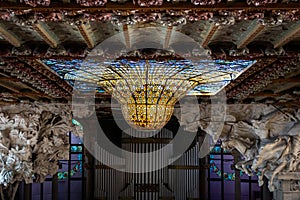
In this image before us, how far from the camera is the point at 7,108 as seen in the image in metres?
10.4

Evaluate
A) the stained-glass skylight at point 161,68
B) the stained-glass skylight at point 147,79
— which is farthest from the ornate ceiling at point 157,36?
the stained-glass skylight at point 147,79

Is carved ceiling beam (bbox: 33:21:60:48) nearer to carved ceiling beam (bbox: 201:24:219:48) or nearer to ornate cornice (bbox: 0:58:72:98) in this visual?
ornate cornice (bbox: 0:58:72:98)

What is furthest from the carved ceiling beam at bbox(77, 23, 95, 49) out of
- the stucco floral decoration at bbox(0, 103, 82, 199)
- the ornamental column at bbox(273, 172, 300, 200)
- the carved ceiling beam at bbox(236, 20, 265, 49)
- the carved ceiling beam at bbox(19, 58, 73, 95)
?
the ornamental column at bbox(273, 172, 300, 200)

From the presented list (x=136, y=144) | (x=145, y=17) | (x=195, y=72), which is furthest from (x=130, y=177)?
(x=145, y=17)

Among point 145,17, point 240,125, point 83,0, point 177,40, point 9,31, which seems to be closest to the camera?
point 83,0

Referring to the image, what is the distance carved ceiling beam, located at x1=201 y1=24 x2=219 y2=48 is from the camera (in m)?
4.24

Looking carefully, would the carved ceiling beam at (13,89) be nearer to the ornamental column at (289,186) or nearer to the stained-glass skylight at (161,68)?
the stained-glass skylight at (161,68)

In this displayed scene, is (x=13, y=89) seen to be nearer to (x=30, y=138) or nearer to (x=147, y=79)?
(x=30, y=138)

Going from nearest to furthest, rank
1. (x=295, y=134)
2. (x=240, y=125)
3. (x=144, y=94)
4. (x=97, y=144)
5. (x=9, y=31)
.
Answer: (x=9, y=31) → (x=144, y=94) → (x=295, y=134) → (x=240, y=125) → (x=97, y=144)

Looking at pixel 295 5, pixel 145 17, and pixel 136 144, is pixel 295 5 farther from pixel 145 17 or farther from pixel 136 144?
pixel 136 144

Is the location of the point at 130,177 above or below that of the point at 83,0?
below

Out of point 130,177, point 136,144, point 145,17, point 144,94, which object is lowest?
point 130,177

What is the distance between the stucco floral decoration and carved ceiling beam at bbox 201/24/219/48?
20.7ft

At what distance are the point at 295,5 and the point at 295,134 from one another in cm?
618
